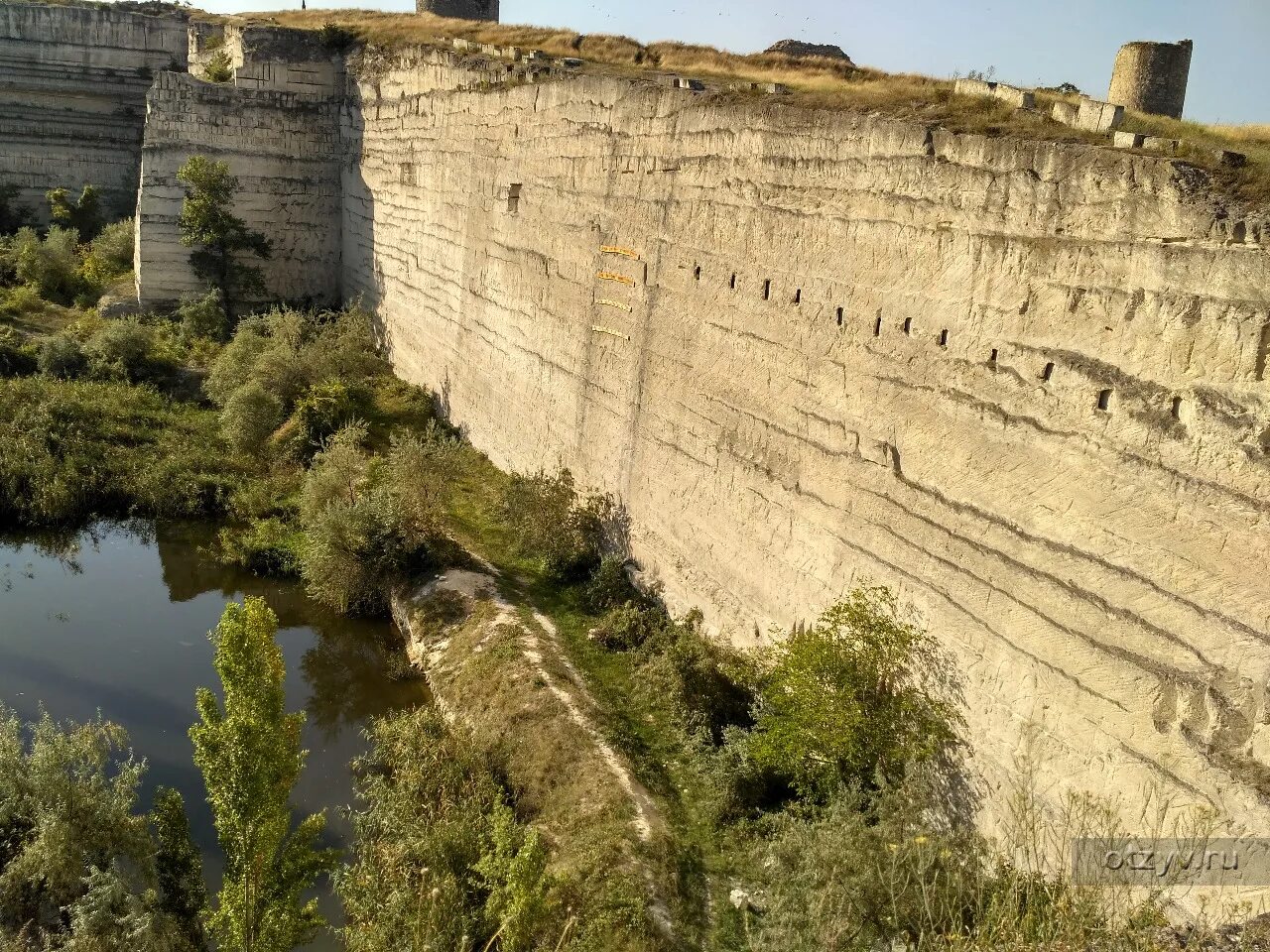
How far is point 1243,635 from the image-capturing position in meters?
3.38

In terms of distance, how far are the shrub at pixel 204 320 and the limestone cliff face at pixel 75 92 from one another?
5343 millimetres

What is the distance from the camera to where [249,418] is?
10.0 m

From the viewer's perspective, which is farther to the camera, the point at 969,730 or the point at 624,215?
the point at 624,215

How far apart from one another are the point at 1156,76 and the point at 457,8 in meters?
13.7

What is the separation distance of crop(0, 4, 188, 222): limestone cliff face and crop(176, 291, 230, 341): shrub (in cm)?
534

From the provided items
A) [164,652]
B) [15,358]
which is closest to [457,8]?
[15,358]

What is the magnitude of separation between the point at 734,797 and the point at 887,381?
225 cm

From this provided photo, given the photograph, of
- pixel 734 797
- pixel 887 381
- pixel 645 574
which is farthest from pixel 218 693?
pixel 887 381

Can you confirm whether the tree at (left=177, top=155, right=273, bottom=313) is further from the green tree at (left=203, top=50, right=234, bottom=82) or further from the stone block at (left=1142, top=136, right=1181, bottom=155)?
the stone block at (left=1142, top=136, right=1181, bottom=155)

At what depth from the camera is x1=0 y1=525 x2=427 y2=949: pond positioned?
6.14 m

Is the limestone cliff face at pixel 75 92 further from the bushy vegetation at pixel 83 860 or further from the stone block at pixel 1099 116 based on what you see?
the stone block at pixel 1099 116

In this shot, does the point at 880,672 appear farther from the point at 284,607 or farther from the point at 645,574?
the point at 284,607

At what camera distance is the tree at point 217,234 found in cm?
1272

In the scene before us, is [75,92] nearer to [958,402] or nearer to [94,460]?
[94,460]
